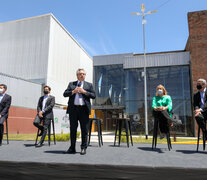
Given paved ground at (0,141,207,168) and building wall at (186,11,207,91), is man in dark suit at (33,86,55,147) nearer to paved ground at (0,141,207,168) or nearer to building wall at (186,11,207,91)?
paved ground at (0,141,207,168)

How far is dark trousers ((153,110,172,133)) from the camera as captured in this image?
418 centimetres

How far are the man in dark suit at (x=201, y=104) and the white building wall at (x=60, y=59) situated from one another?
651 inches

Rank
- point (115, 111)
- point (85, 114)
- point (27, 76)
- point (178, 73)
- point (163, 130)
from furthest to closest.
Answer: point (115, 111), point (27, 76), point (178, 73), point (163, 130), point (85, 114)

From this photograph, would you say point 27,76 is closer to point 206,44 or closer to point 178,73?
point 178,73

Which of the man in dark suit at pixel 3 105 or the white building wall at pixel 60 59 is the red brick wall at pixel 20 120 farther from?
the man in dark suit at pixel 3 105

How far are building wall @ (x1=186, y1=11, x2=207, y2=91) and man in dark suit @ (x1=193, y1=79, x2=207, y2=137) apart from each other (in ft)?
35.6

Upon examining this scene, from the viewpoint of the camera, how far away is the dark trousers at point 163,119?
4180 millimetres

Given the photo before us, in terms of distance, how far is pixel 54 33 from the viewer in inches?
781

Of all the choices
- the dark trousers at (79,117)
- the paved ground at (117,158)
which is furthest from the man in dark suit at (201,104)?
the dark trousers at (79,117)

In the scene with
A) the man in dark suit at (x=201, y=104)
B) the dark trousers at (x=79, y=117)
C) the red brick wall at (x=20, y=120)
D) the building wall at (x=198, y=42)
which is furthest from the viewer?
the red brick wall at (x=20, y=120)

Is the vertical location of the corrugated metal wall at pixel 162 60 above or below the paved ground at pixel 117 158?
above

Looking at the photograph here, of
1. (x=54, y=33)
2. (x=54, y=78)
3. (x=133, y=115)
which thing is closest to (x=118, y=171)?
(x=133, y=115)

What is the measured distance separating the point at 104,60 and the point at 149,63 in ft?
23.6

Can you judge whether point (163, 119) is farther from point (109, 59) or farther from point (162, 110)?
point (109, 59)
